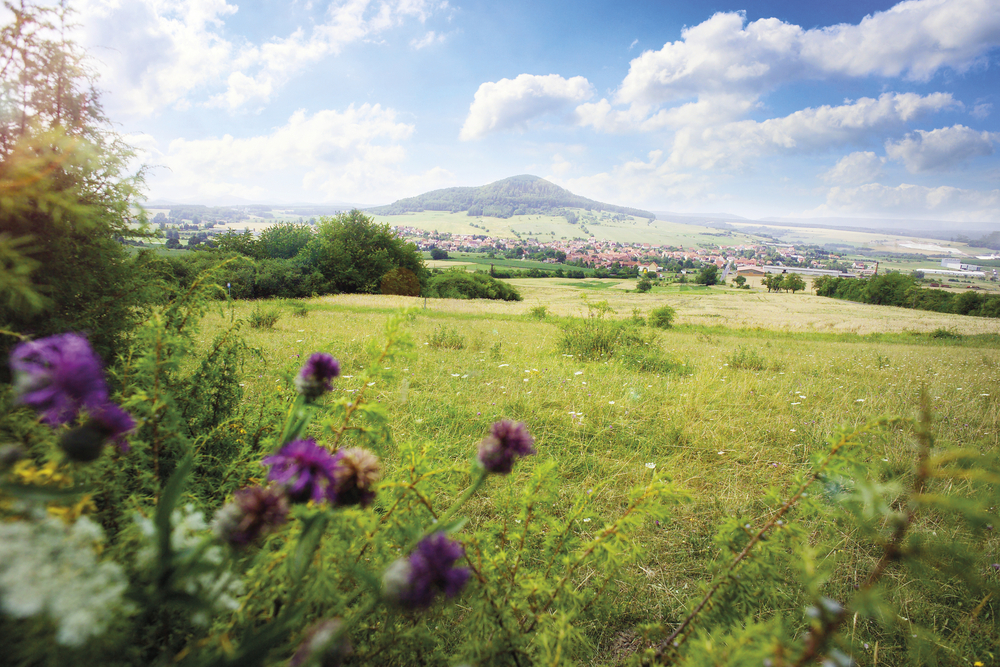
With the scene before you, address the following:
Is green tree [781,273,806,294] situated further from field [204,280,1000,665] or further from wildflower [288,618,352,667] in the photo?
wildflower [288,618,352,667]

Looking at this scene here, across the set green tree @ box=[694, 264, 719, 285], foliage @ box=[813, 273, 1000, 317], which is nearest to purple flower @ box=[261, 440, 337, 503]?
foliage @ box=[813, 273, 1000, 317]

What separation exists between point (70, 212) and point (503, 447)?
268cm

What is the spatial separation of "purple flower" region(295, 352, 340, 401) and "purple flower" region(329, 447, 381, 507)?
328 mm

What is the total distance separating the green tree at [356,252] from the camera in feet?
130

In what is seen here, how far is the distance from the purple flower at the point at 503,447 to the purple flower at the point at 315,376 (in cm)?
47

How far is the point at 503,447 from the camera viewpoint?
3.52ft

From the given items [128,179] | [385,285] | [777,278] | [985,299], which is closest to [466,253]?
[385,285]


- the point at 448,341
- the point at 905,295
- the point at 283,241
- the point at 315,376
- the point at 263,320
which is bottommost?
the point at 905,295

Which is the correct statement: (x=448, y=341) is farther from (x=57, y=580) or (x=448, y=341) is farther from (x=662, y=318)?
(x=662, y=318)

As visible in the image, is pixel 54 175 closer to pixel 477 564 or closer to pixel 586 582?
pixel 477 564

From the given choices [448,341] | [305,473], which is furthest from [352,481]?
[448,341]

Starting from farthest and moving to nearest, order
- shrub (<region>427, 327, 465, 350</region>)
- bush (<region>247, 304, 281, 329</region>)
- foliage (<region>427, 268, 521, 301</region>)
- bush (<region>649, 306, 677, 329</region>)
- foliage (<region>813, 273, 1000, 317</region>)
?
foliage (<region>427, 268, 521, 301</region>) → foliage (<region>813, 273, 1000, 317</region>) → bush (<region>649, 306, 677, 329</region>) → bush (<region>247, 304, 281, 329</region>) → shrub (<region>427, 327, 465, 350</region>)

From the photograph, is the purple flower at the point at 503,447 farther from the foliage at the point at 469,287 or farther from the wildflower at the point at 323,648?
the foliage at the point at 469,287

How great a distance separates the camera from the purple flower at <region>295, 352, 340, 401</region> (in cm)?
113
